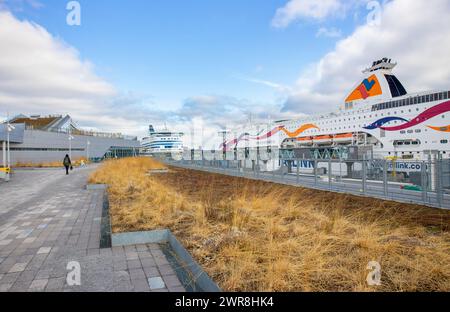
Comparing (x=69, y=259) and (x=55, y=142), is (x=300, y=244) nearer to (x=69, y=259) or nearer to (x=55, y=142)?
(x=69, y=259)

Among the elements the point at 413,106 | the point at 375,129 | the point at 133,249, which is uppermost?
the point at 413,106

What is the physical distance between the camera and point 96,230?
552 cm

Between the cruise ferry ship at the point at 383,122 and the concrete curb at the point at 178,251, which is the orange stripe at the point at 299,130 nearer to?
the cruise ferry ship at the point at 383,122

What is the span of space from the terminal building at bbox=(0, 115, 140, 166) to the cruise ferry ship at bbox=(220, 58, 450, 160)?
125 ft

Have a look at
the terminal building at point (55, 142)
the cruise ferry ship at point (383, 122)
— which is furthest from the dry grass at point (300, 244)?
the terminal building at point (55, 142)

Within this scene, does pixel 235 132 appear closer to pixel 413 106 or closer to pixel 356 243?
pixel 413 106

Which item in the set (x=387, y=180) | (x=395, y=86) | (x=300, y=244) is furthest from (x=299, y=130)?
(x=300, y=244)

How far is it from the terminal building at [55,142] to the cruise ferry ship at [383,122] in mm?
37993

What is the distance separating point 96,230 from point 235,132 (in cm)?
6743

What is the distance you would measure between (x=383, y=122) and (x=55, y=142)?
174ft

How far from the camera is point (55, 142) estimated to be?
50062mm
